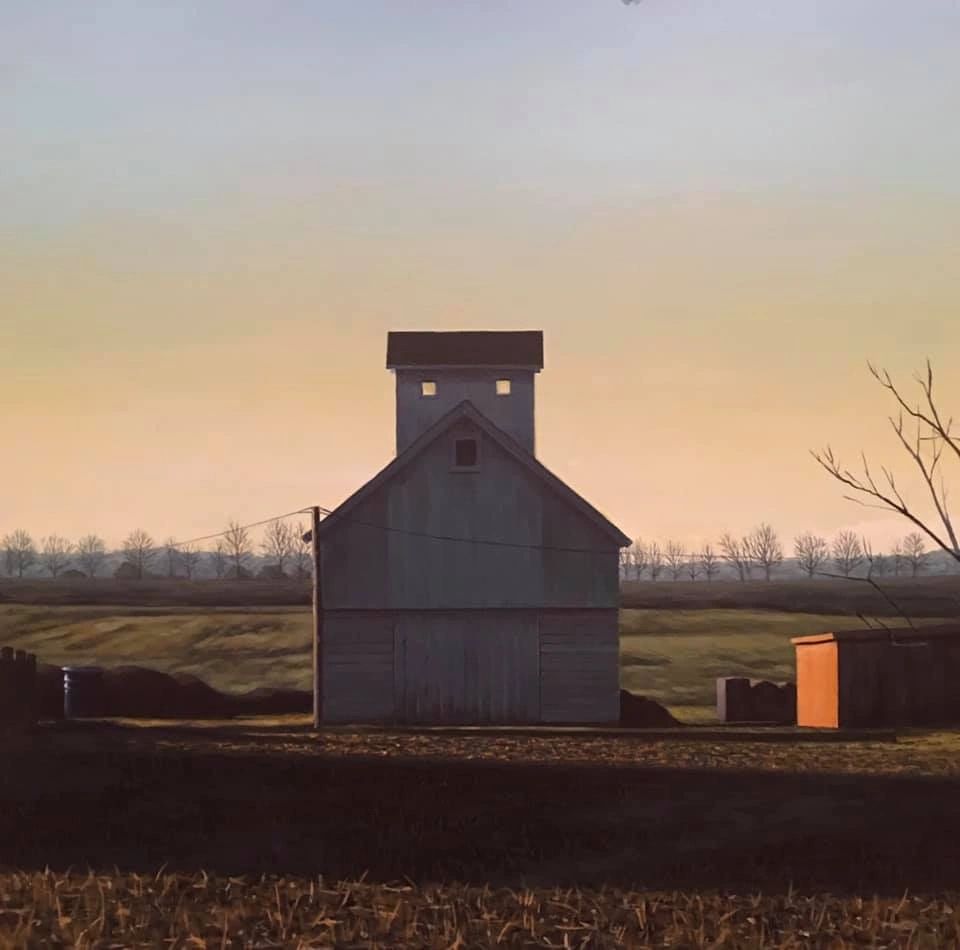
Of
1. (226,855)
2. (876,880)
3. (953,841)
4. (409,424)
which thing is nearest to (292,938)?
(226,855)

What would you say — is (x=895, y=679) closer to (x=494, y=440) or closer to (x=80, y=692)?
(x=494, y=440)

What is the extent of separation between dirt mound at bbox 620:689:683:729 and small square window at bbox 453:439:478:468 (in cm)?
865

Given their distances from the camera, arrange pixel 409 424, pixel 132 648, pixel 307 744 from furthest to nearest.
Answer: pixel 132 648 < pixel 409 424 < pixel 307 744

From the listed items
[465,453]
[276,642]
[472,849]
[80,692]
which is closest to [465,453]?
[465,453]

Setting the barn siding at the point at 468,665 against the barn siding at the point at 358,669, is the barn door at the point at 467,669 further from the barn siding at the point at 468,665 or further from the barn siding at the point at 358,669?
the barn siding at the point at 358,669

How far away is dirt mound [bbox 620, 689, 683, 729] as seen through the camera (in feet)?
138

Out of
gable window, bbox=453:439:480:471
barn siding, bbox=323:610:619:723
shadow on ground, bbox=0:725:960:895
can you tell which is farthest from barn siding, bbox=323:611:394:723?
shadow on ground, bbox=0:725:960:895

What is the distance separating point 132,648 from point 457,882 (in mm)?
65030

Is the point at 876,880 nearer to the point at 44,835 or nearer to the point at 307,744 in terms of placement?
the point at 44,835

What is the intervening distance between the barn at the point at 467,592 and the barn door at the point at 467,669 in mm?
23

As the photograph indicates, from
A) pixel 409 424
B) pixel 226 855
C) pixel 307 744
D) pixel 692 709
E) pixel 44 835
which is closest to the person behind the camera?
pixel 226 855

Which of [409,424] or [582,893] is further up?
[409,424]

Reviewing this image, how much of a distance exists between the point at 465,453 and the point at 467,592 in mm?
3107

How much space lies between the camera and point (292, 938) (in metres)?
10.4
